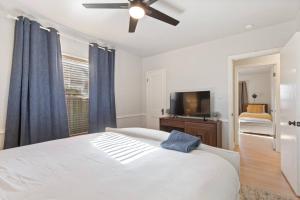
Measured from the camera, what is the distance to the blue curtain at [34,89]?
215 cm

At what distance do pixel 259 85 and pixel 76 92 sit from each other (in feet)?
27.5

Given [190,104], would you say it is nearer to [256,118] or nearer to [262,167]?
[262,167]

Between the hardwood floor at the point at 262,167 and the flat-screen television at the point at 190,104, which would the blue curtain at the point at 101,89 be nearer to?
the flat-screen television at the point at 190,104

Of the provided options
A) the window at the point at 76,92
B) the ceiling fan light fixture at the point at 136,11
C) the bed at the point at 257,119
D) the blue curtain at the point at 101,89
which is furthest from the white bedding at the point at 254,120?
the ceiling fan light fixture at the point at 136,11

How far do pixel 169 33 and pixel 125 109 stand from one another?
205 cm

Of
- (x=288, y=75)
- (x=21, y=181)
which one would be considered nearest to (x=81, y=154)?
(x=21, y=181)

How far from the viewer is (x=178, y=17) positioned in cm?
237

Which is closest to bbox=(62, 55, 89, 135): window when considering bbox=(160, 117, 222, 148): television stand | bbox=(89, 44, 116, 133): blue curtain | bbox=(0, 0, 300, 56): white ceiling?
bbox=(89, 44, 116, 133): blue curtain

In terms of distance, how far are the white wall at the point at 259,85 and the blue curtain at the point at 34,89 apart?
8404 millimetres

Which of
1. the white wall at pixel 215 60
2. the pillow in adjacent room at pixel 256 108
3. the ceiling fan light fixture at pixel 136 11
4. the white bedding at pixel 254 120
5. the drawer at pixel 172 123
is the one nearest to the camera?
the ceiling fan light fixture at pixel 136 11

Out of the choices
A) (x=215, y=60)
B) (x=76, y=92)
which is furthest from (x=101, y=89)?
(x=215, y=60)

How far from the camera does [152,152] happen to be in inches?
54.3

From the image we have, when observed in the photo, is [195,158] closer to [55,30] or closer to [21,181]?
[21,181]

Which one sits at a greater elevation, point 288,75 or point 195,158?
point 288,75
